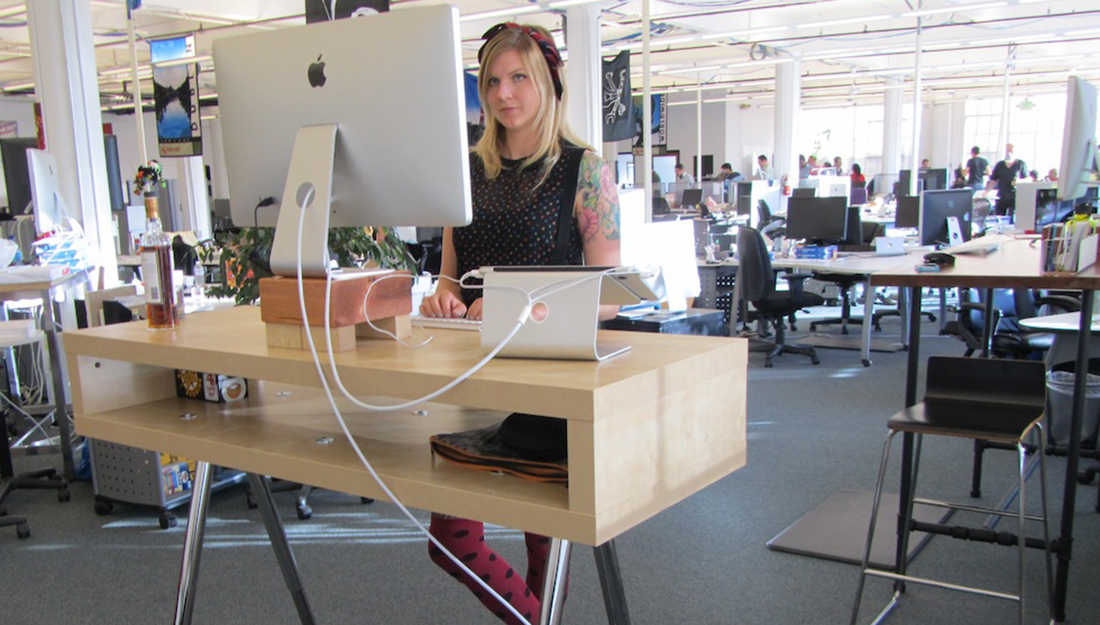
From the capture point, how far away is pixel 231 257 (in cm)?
337

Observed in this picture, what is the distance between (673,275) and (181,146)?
5.83 metres

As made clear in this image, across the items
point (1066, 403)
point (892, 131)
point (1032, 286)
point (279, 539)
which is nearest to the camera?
point (279, 539)

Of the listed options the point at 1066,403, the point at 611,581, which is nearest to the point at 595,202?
the point at 611,581

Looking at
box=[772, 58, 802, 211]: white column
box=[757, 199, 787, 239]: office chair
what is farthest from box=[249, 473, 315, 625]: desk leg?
box=[772, 58, 802, 211]: white column

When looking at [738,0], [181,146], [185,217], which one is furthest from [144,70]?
[738,0]

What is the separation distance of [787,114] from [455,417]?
1346cm

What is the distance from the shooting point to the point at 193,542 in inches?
72.7

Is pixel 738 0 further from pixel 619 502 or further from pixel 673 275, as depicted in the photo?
pixel 619 502

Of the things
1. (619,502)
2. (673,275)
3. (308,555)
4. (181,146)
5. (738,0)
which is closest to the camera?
(619,502)

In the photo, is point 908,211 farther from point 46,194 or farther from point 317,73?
point 317,73

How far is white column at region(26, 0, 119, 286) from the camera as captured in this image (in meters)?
5.26

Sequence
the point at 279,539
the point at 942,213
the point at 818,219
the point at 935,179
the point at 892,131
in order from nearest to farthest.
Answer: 1. the point at 279,539
2. the point at 942,213
3. the point at 818,219
4. the point at 935,179
5. the point at 892,131

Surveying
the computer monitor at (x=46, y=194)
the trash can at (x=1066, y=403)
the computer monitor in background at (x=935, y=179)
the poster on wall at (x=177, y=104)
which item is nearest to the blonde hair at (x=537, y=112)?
the trash can at (x=1066, y=403)

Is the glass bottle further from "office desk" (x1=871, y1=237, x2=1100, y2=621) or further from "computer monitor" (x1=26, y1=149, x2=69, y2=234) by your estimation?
"computer monitor" (x1=26, y1=149, x2=69, y2=234)
